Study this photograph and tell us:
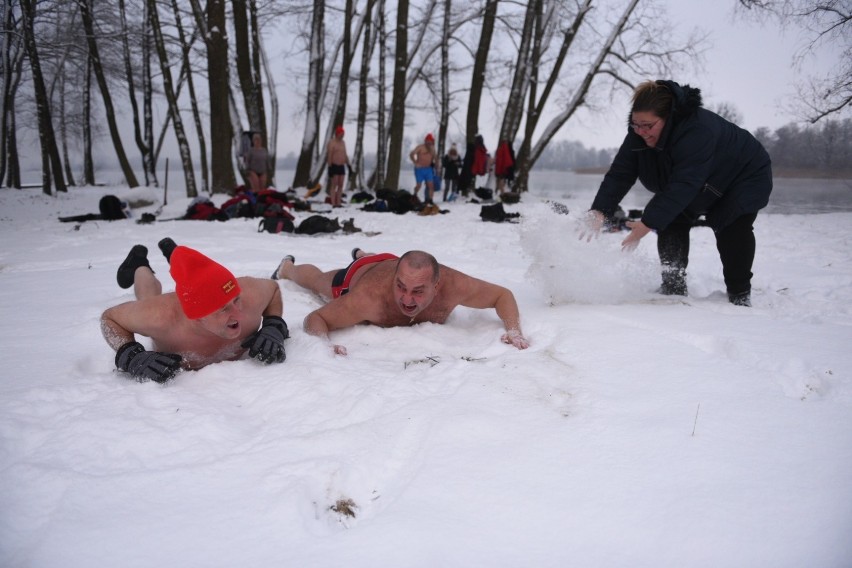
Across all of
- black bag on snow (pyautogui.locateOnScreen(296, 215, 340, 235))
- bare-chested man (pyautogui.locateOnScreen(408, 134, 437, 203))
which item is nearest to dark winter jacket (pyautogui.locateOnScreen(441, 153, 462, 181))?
bare-chested man (pyautogui.locateOnScreen(408, 134, 437, 203))

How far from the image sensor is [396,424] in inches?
74.0

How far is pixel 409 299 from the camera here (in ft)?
9.16

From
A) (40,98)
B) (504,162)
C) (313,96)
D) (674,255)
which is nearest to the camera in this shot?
(674,255)

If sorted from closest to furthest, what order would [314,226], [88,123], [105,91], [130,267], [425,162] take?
[130,267] < [314,226] < [425,162] < [105,91] < [88,123]

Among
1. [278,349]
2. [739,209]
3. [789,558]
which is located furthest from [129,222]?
[789,558]

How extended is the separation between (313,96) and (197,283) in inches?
496

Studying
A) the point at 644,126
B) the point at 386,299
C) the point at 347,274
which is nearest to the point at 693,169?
the point at 644,126

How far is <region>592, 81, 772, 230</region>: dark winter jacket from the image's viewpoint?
122 inches

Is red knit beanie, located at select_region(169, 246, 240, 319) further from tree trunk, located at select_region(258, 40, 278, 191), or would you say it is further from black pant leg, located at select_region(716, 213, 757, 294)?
tree trunk, located at select_region(258, 40, 278, 191)

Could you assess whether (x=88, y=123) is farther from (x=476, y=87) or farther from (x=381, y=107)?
(x=476, y=87)

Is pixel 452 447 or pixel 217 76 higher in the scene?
pixel 217 76

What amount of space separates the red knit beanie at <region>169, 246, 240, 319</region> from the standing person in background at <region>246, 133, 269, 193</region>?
9.46 m

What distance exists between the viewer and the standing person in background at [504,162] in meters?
12.7

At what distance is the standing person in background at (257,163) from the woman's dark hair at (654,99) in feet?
31.6
